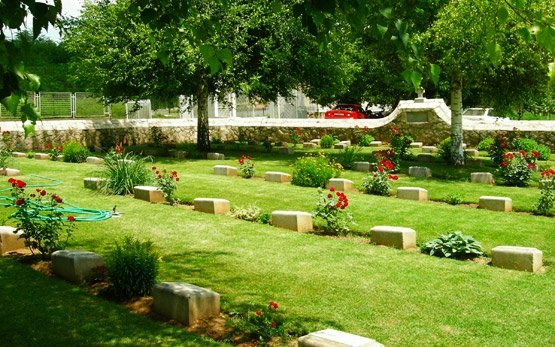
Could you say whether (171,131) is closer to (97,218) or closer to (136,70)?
(136,70)

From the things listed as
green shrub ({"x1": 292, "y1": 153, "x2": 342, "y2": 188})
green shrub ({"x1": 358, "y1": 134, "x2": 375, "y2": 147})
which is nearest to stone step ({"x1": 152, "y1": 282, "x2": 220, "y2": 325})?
green shrub ({"x1": 292, "y1": 153, "x2": 342, "y2": 188})

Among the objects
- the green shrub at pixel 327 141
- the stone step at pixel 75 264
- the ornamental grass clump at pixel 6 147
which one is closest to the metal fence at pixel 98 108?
the green shrub at pixel 327 141

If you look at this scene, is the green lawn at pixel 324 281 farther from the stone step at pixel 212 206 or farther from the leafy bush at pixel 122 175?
the leafy bush at pixel 122 175

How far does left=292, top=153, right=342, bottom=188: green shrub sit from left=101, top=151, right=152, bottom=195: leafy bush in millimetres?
3617

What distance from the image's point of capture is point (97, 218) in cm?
1040

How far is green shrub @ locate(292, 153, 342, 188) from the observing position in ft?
47.9

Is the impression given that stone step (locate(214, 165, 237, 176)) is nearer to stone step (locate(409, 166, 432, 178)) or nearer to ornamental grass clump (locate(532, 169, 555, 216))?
stone step (locate(409, 166, 432, 178))

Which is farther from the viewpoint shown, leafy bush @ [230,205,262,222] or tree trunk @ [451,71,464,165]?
tree trunk @ [451,71,464,165]

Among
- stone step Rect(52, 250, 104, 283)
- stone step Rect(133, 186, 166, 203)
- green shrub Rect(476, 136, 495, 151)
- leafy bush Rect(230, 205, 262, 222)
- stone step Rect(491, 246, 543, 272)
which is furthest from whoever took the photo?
green shrub Rect(476, 136, 495, 151)

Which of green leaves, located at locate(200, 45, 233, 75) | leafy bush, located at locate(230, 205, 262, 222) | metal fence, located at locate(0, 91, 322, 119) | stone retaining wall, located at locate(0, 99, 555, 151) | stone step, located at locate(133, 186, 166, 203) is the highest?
metal fence, located at locate(0, 91, 322, 119)

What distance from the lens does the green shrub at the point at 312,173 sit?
14.6 m

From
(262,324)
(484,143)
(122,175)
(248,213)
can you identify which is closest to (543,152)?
(484,143)

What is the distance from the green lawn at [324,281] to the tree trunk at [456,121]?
19.6 feet

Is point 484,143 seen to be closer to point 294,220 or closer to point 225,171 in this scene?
point 225,171
